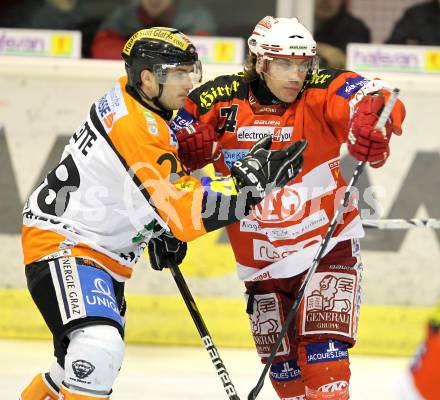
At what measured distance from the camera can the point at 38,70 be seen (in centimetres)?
571

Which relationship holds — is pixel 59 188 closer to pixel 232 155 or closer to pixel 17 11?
pixel 232 155

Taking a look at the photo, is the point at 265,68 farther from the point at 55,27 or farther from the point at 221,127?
the point at 55,27

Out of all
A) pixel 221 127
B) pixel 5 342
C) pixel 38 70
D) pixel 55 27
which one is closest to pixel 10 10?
pixel 55 27

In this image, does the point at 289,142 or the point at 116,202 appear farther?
the point at 289,142

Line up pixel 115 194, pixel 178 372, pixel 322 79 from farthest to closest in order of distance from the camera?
pixel 178 372, pixel 322 79, pixel 115 194

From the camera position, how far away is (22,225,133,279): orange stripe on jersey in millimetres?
3662

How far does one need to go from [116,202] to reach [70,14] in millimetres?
3095

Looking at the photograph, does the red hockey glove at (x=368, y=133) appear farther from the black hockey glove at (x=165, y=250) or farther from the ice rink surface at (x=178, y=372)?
the ice rink surface at (x=178, y=372)

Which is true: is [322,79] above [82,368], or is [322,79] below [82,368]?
above

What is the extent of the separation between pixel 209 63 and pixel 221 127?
72.4 inches

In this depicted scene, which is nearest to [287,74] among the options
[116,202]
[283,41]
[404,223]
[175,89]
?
[283,41]

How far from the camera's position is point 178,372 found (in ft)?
17.3

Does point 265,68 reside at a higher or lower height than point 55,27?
higher

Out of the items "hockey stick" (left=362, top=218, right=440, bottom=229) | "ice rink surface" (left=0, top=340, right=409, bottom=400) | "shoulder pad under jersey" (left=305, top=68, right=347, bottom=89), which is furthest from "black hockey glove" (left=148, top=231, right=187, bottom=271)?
"hockey stick" (left=362, top=218, right=440, bottom=229)
